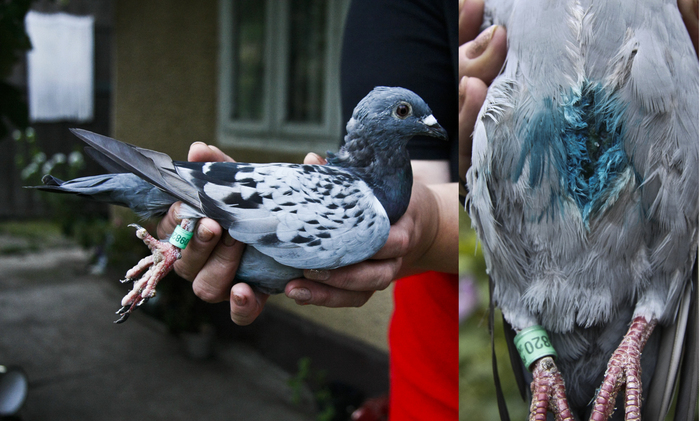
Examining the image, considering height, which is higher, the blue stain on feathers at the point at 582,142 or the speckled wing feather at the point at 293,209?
the blue stain on feathers at the point at 582,142

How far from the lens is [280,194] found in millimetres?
523

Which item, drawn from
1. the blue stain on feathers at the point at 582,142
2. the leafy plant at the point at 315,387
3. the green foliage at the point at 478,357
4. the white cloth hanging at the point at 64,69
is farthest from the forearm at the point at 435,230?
the leafy plant at the point at 315,387

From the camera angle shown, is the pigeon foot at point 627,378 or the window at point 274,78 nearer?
the pigeon foot at point 627,378

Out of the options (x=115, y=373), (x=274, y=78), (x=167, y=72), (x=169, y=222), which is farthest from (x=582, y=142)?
(x=115, y=373)

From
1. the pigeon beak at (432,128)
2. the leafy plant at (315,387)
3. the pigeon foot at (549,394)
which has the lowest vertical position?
the leafy plant at (315,387)

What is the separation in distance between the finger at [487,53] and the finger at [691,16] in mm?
211

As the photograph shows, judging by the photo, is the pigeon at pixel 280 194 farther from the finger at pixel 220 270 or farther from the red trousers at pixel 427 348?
the red trousers at pixel 427 348

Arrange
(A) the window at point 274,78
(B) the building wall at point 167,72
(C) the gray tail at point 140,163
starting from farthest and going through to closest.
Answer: (A) the window at point 274,78
(B) the building wall at point 167,72
(C) the gray tail at point 140,163

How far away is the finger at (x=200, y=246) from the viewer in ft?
1.67

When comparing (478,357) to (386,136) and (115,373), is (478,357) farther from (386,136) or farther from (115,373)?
(115,373)

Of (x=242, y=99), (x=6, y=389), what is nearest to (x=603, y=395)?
(x=242, y=99)

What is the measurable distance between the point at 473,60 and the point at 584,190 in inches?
8.7

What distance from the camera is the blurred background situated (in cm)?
85

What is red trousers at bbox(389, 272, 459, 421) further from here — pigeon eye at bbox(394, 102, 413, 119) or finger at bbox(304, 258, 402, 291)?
pigeon eye at bbox(394, 102, 413, 119)
